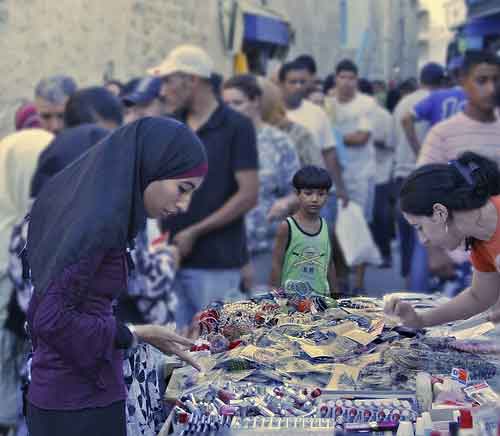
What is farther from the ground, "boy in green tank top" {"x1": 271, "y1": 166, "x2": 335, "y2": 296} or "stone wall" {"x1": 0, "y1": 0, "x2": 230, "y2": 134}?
"stone wall" {"x1": 0, "y1": 0, "x2": 230, "y2": 134}

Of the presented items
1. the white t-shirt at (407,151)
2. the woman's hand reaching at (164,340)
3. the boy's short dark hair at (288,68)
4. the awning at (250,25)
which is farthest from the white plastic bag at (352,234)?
the awning at (250,25)

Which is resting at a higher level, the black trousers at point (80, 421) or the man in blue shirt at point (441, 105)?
the man in blue shirt at point (441, 105)

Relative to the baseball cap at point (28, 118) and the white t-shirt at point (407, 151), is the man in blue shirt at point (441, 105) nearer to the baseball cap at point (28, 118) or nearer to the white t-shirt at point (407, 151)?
the white t-shirt at point (407, 151)

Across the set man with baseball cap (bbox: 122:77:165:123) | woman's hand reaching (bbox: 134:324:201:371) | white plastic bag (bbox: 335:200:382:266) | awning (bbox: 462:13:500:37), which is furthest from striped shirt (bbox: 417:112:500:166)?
awning (bbox: 462:13:500:37)

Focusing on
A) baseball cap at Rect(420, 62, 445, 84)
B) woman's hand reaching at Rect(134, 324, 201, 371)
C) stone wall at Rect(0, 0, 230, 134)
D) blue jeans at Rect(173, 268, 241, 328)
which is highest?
stone wall at Rect(0, 0, 230, 134)

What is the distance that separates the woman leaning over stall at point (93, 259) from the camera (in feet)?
8.66

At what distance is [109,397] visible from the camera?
2.82 metres

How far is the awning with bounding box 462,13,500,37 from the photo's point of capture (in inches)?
646

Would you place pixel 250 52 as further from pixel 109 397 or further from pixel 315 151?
pixel 109 397

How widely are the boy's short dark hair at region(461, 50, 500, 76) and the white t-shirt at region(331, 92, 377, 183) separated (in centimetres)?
271

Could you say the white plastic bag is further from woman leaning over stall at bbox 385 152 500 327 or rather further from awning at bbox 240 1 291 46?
awning at bbox 240 1 291 46

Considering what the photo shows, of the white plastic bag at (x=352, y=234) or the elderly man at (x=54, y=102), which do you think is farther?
the white plastic bag at (x=352, y=234)

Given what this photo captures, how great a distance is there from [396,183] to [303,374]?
635 centimetres

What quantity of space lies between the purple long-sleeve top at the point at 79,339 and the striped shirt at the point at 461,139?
311cm
